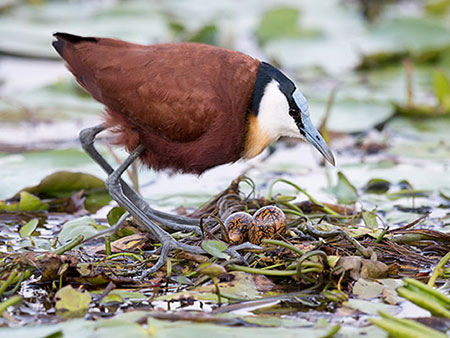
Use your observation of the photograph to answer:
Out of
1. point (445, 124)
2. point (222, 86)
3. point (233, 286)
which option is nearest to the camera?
point (233, 286)

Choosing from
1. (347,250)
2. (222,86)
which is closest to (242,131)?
(222,86)

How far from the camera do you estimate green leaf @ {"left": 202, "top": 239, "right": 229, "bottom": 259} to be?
3.72 m

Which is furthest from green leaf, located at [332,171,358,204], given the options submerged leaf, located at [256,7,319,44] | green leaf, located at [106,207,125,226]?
submerged leaf, located at [256,7,319,44]

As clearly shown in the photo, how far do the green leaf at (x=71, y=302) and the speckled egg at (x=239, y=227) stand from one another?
35.3 inches

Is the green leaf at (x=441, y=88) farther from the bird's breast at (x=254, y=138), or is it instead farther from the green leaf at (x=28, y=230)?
the green leaf at (x=28, y=230)

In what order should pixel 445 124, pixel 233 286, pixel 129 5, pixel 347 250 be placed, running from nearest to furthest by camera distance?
pixel 233 286 < pixel 347 250 < pixel 445 124 < pixel 129 5

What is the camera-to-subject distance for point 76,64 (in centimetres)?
462

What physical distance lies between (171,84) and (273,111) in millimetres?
606

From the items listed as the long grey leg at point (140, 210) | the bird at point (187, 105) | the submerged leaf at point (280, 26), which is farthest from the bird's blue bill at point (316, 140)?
the submerged leaf at point (280, 26)

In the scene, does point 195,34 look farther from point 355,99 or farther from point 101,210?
point 101,210

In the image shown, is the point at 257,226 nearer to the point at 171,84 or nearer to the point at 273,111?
the point at 273,111

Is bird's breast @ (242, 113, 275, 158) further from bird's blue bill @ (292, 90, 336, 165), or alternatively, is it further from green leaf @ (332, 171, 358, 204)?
green leaf @ (332, 171, 358, 204)

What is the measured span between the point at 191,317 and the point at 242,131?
4.76 feet

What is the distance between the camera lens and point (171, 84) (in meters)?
4.28
